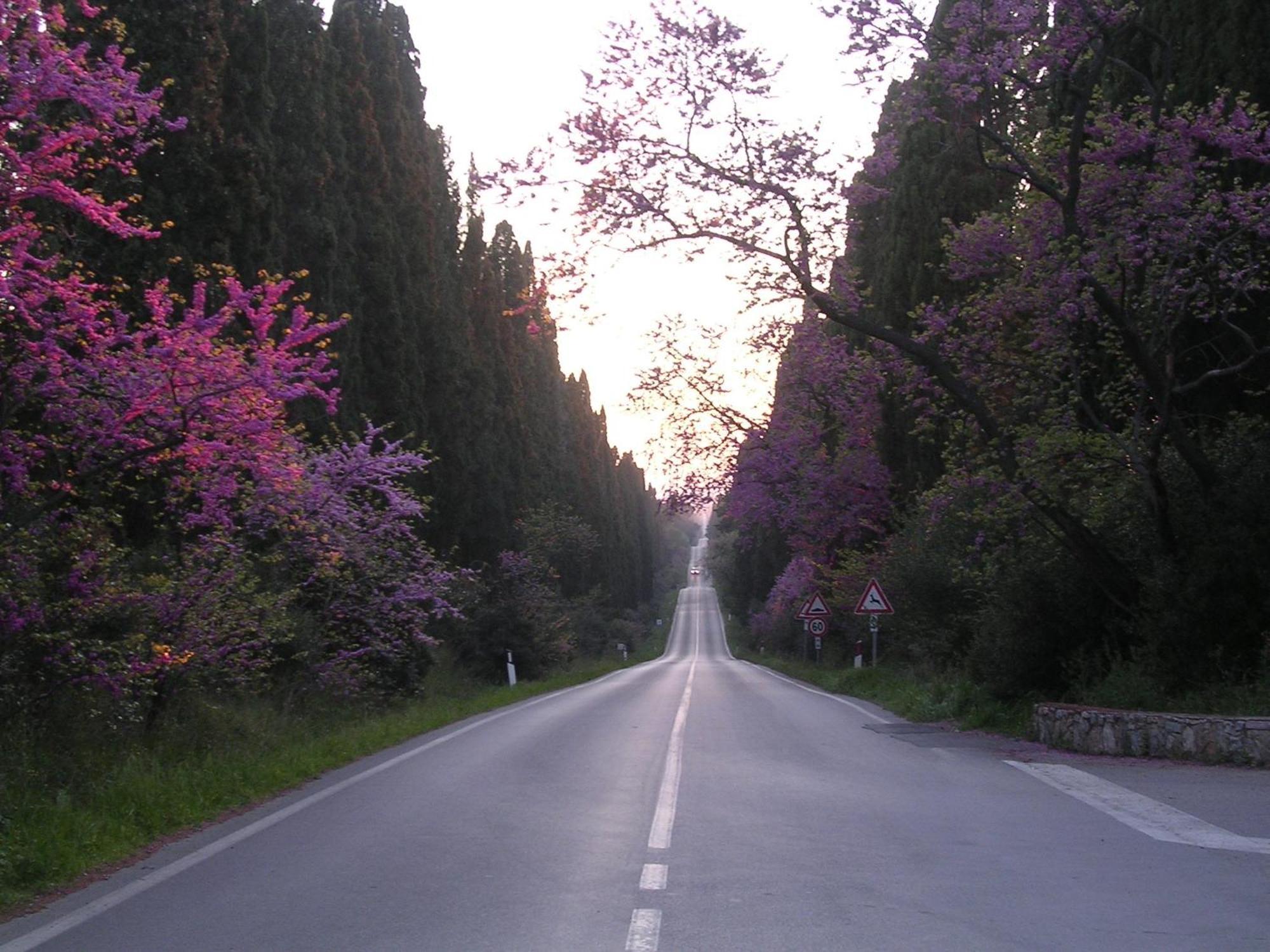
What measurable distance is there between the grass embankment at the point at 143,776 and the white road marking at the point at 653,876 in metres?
3.52

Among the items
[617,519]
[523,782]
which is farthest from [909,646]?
[617,519]

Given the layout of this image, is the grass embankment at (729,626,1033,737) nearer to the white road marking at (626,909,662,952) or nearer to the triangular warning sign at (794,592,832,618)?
the triangular warning sign at (794,592,832,618)

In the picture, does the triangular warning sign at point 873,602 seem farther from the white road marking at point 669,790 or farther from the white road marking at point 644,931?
the white road marking at point 644,931

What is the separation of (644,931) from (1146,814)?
5365 mm

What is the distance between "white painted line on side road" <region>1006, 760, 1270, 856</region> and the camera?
28.9 feet

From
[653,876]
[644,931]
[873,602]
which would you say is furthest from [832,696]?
[644,931]

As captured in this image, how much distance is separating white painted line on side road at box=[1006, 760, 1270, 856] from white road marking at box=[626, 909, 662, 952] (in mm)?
4120

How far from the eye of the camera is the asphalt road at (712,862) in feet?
21.2

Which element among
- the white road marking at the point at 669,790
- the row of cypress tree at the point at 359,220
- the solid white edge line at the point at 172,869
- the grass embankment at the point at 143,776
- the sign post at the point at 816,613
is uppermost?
the row of cypress tree at the point at 359,220

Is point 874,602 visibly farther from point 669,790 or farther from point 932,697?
point 669,790

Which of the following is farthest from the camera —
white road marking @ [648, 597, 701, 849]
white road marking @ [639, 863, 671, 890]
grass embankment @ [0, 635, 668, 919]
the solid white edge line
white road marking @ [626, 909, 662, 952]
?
white road marking @ [648, 597, 701, 849]

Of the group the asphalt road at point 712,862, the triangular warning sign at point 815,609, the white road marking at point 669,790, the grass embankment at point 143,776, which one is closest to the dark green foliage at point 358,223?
the grass embankment at point 143,776

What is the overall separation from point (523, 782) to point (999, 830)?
4.66 metres

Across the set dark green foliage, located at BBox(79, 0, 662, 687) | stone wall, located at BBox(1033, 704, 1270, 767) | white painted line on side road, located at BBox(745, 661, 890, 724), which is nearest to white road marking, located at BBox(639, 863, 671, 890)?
stone wall, located at BBox(1033, 704, 1270, 767)
